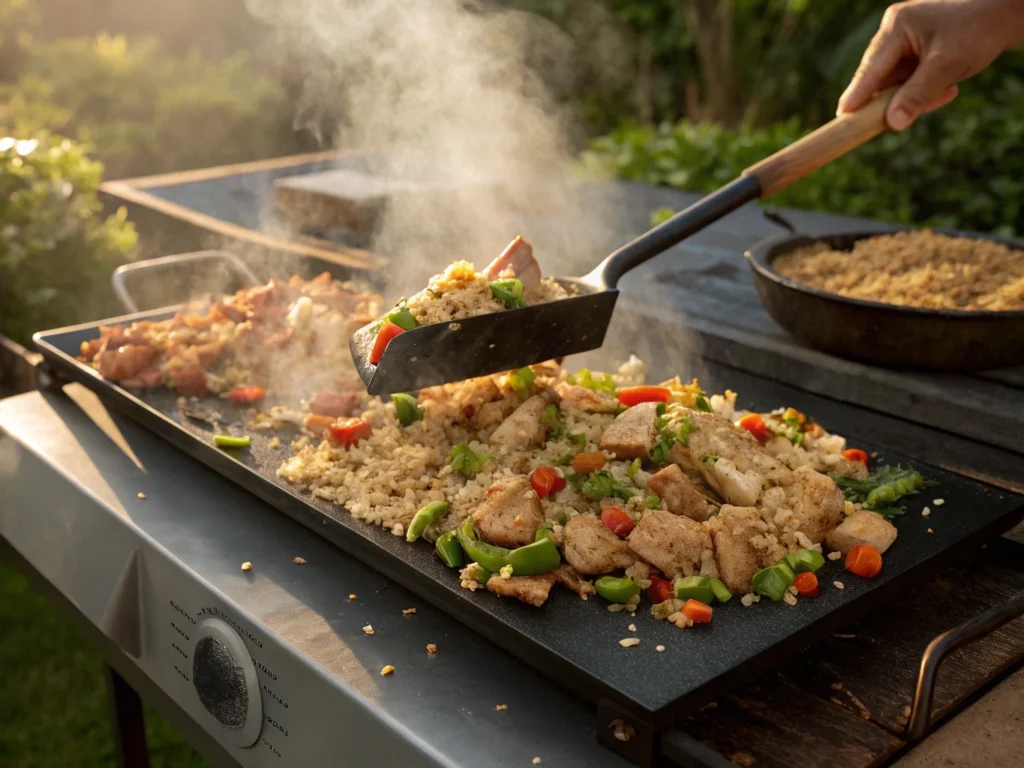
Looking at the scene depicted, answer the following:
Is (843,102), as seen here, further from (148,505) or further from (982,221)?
(982,221)

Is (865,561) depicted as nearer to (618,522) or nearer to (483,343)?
(618,522)

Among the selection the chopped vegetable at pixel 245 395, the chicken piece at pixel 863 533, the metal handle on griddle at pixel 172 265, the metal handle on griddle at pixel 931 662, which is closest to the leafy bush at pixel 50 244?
the metal handle on griddle at pixel 172 265

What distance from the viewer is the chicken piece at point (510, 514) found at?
5.77 ft

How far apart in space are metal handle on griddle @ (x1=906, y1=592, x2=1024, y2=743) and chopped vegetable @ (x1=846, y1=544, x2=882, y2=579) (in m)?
0.25

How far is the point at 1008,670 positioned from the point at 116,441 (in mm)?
2164

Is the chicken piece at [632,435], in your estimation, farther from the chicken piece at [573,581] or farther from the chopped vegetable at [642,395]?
the chicken piece at [573,581]

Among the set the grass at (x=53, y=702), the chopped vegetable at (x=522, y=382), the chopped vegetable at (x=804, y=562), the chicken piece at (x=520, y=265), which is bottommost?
the grass at (x=53, y=702)

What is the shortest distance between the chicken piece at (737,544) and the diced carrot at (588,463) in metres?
0.29

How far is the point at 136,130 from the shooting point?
7531 millimetres

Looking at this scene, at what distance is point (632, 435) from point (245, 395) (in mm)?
1102

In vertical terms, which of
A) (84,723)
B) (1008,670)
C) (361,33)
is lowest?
(84,723)

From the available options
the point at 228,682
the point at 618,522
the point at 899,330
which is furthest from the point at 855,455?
the point at 228,682

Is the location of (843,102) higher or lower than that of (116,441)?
higher

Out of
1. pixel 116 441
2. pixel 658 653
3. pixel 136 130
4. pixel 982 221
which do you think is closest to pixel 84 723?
pixel 116 441
